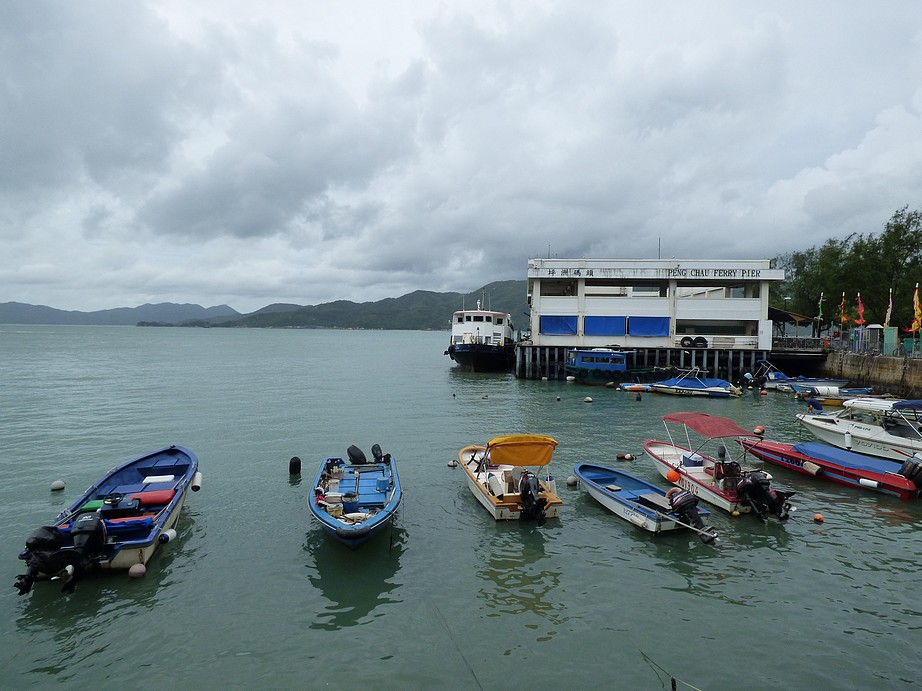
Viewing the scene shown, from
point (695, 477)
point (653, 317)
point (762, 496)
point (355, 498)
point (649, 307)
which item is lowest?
point (695, 477)

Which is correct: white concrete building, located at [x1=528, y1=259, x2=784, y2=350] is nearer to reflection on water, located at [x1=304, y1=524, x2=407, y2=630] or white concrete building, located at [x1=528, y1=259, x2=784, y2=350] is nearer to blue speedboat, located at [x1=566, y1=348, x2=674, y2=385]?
blue speedboat, located at [x1=566, y1=348, x2=674, y2=385]

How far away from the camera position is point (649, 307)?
49031 millimetres

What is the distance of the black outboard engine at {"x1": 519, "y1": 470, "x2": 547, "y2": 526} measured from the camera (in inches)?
529

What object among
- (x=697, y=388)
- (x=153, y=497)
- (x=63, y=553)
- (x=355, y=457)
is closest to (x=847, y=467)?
(x=355, y=457)

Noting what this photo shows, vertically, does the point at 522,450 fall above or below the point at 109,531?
above

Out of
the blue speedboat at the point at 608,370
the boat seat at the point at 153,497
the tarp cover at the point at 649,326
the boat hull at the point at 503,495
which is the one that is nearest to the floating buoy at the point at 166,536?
the boat seat at the point at 153,497

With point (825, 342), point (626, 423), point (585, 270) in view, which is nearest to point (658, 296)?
point (585, 270)

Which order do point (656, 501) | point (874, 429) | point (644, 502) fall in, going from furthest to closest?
point (874, 429) → point (644, 502) → point (656, 501)

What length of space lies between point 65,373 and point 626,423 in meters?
56.1

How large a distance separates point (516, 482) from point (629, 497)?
126 inches

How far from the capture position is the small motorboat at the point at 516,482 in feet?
44.5

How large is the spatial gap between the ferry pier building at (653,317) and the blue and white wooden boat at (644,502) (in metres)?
33.1

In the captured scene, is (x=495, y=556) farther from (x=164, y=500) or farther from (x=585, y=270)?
(x=585, y=270)

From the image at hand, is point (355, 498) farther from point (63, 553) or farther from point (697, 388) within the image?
point (697, 388)
